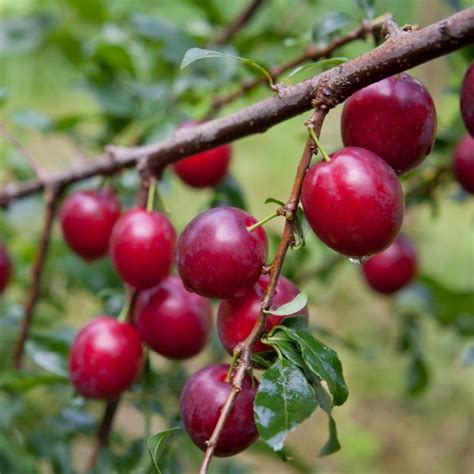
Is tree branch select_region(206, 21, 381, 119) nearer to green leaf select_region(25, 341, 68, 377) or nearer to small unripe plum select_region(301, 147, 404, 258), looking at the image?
small unripe plum select_region(301, 147, 404, 258)

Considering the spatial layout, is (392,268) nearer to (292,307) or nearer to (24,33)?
(292,307)

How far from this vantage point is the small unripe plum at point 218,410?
0.48 m

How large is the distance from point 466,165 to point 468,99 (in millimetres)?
308

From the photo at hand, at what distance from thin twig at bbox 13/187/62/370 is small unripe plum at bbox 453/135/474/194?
47cm

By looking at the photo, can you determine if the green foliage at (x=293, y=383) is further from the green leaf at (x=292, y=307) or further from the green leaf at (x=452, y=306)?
the green leaf at (x=452, y=306)

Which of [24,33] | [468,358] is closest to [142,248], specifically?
[468,358]

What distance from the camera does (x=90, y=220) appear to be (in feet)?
2.73

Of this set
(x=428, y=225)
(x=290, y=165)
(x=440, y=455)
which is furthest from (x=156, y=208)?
(x=290, y=165)

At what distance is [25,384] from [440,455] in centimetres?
164

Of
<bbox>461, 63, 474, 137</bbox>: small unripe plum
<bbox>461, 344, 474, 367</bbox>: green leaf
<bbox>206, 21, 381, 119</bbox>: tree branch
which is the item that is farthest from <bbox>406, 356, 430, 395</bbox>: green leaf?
<bbox>461, 63, 474, 137</bbox>: small unripe plum

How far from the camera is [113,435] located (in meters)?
0.98

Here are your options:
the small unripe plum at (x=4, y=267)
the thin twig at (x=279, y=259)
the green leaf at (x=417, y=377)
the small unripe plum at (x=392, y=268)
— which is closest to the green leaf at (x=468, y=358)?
the small unripe plum at (x=392, y=268)

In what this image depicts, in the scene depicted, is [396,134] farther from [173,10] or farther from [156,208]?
[173,10]

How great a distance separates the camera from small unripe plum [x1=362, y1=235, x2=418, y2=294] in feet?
3.57
